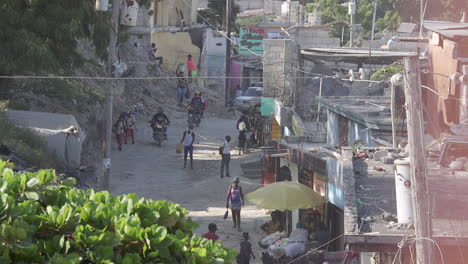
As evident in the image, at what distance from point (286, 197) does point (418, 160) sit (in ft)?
25.8

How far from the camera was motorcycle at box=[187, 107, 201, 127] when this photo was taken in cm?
2894

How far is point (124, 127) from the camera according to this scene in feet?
84.0

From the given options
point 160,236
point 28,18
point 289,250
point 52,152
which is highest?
point 28,18

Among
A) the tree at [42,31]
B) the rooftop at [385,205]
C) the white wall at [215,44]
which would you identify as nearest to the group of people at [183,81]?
the white wall at [215,44]

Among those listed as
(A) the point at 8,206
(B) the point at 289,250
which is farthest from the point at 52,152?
(A) the point at 8,206

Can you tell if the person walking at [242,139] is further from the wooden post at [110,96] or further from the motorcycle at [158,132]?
the wooden post at [110,96]

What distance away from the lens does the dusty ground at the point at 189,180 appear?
723 inches

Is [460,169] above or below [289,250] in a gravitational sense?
above

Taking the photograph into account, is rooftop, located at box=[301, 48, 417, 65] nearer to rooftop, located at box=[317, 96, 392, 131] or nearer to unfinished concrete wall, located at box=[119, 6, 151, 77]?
rooftop, located at box=[317, 96, 392, 131]

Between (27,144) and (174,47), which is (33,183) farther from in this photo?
(174,47)

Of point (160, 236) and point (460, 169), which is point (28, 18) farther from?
point (160, 236)

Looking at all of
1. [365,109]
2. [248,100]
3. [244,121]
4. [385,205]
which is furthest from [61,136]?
[248,100]

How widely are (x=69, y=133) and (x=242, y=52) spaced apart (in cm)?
2339

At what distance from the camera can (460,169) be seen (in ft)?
44.2
